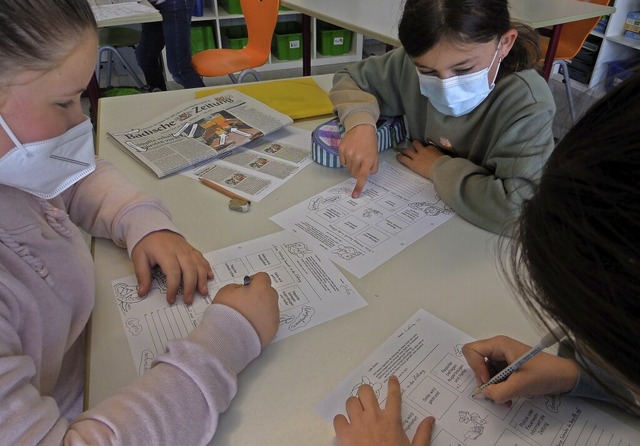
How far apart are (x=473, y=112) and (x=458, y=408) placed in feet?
2.14

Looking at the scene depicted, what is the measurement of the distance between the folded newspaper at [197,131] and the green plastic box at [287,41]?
2.76m

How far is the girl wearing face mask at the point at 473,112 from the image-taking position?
2.82 feet

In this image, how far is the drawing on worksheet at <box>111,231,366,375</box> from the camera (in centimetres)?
66

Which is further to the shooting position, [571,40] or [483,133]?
[571,40]

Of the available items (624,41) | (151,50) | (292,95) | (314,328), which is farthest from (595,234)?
(624,41)

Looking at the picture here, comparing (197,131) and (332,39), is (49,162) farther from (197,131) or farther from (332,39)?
(332,39)

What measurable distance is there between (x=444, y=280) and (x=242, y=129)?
0.63m

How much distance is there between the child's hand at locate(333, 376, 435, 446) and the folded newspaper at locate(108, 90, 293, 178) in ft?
2.21

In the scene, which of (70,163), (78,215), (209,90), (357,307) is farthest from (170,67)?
(357,307)

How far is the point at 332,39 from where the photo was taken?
3951 mm

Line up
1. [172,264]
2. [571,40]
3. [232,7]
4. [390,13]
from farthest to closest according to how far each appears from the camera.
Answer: [232,7]
[571,40]
[390,13]
[172,264]

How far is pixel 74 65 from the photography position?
54cm

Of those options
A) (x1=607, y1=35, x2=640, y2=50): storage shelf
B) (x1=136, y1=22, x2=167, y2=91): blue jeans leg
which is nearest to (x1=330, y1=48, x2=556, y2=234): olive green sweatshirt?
(x1=136, y1=22, x2=167, y2=91): blue jeans leg

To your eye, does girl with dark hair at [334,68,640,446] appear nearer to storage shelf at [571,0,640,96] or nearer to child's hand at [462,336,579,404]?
child's hand at [462,336,579,404]
